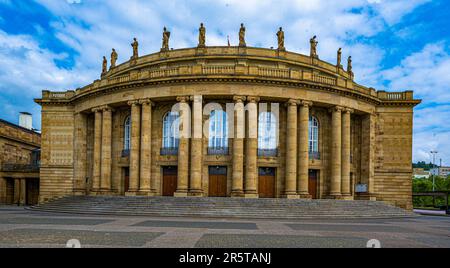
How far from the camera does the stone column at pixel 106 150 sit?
1459 inches

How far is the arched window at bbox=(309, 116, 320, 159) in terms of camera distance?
122ft

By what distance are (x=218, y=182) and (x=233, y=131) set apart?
503 centimetres

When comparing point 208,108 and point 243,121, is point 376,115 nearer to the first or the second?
point 243,121

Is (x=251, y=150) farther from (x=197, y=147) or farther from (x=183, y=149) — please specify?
(x=183, y=149)

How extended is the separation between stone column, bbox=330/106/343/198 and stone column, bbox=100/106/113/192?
2201 centimetres

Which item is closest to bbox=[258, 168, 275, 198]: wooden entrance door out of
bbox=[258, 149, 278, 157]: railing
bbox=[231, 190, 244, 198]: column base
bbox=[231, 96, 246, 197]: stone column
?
bbox=[258, 149, 278, 157]: railing

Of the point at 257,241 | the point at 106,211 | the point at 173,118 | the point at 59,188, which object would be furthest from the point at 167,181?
the point at 257,241

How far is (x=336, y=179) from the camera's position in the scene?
35594mm

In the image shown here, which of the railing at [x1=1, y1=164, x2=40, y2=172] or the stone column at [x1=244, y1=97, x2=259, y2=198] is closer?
the stone column at [x1=244, y1=97, x2=259, y2=198]

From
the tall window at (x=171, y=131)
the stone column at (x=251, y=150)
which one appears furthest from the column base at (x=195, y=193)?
the tall window at (x=171, y=131)

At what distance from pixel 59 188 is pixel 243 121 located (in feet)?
75.7

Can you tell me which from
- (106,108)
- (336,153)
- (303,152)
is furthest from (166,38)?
(336,153)

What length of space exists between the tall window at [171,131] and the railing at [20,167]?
20.6m

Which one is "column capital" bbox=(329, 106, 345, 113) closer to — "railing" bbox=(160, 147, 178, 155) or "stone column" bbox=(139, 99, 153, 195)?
"railing" bbox=(160, 147, 178, 155)
